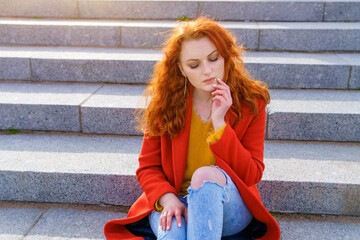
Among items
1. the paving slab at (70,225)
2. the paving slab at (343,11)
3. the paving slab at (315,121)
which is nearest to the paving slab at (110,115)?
the paving slab at (70,225)

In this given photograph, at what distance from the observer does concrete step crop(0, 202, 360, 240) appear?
Answer: 7.19ft

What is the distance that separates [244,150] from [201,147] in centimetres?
27

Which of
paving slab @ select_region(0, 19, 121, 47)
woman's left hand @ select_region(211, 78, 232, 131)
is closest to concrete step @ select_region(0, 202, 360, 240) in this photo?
woman's left hand @ select_region(211, 78, 232, 131)

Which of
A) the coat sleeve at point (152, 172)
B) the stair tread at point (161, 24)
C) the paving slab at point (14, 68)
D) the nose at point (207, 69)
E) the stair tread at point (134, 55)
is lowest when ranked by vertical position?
the coat sleeve at point (152, 172)

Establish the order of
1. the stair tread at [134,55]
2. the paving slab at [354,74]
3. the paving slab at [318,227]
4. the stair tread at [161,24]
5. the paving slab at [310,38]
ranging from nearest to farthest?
the paving slab at [318,227] → the paving slab at [354,74] → the stair tread at [134,55] → the paving slab at [310,38] → the stair tread at [161,24]

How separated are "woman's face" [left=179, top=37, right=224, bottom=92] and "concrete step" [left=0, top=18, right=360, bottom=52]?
199 cm

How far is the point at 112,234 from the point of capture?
6.50 feet

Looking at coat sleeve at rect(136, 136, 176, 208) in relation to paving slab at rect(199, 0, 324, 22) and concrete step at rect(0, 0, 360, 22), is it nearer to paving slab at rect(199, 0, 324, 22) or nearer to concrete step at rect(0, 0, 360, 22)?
paving slab at rect(199, 0, 324, 22)

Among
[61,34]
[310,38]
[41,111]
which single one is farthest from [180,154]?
[61,34]

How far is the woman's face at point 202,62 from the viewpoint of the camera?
5.86 feet

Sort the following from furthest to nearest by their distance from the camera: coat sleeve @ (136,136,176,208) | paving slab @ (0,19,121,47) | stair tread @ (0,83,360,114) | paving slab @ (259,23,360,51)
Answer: paving slab @ (0,19,121,47)
paving slab @ (259,23,360,51)
stair tread @ (0,83,360,114)
coat sleeve @ (136,136,176,208)

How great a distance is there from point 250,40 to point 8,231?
2881mm

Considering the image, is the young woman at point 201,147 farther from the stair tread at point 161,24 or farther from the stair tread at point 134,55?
the stair tread at point 161,24

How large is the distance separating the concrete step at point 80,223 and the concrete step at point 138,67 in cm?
140
